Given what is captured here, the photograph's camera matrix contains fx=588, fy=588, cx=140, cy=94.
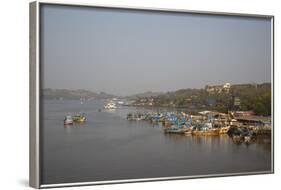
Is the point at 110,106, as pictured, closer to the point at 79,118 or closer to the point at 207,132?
the point at 79,118

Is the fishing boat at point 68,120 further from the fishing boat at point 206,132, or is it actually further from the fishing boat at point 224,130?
the fishing boat at point 224,130

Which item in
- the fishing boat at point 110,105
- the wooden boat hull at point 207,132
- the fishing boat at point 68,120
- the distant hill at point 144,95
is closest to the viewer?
the fishing boat at point 68,120

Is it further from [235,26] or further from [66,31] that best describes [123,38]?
[235,26]

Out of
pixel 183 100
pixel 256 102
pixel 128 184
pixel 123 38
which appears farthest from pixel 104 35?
pixel 256 102

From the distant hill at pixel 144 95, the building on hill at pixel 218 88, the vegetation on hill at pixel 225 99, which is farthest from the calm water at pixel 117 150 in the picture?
the building on hill at pixel 218 88

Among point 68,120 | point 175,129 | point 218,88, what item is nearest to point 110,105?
point 68,120
